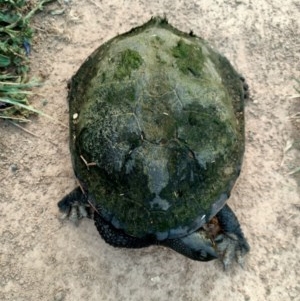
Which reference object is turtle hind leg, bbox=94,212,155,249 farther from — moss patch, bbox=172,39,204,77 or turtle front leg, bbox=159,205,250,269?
moss patch, bbox=172,39,204,77

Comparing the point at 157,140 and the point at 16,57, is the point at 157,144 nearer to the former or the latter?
the point at 157,140

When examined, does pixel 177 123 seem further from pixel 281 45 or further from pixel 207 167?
pixel 281 45

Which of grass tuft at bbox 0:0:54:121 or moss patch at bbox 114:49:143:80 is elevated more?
moss patch at bbox 114:49:143:80

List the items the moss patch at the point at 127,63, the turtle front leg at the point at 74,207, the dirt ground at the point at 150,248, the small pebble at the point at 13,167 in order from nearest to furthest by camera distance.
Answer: the moss patch at the point at 127,63
the dirt ground at the point at 150,248
the turtle front leg at the point at 74,207
the small pebble at the point at 13,167

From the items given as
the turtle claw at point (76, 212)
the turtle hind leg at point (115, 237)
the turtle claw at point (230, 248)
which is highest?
the turtle hind leg at point (115, 237)

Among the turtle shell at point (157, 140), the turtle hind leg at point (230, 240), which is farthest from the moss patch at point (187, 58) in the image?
the turtle hind leg at point (230, 240)

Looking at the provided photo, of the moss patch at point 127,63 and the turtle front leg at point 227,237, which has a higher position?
the moss patch at point 127,63

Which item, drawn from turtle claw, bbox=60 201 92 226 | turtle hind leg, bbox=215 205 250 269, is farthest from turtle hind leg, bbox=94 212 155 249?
turtle hind leg, bbox=215 205 250 269

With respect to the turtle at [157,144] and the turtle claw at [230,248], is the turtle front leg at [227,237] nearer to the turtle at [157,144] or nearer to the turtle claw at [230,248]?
the turtle claw at [230,248]

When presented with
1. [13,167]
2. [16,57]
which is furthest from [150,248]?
[16,57]
